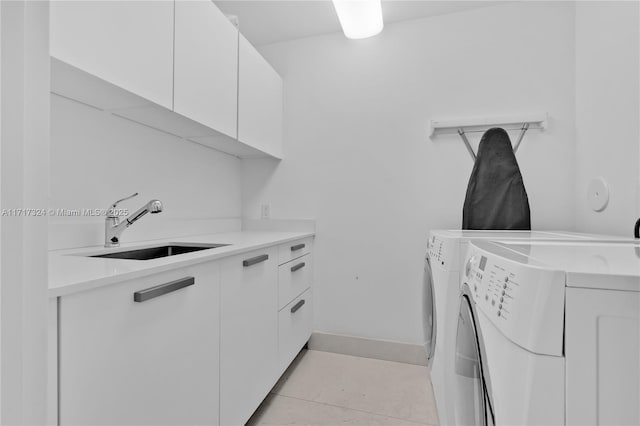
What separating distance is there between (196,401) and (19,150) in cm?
100

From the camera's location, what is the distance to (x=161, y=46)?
51.2 inches

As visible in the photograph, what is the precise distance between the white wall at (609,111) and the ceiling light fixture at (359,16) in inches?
45.4

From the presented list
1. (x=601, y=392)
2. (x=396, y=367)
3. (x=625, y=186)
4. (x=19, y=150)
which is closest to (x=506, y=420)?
(x=601, y=392)

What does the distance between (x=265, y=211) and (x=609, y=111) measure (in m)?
2.12

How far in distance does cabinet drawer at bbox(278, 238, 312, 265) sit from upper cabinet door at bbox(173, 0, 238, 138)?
70 cm

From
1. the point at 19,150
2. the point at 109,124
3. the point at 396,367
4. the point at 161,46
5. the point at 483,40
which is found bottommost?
the point at 396,367

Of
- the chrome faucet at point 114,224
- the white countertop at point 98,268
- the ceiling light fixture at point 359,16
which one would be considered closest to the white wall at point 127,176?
the chrome faucet at point 114,224

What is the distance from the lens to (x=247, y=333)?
1.43 m

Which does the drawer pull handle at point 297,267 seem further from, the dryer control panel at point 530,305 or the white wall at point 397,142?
the dryer control panel at point 530,305

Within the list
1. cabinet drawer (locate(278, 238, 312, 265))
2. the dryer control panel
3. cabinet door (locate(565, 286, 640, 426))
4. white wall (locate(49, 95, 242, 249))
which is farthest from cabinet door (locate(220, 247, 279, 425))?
cabinet door (locate(565, 286, 640, 426))

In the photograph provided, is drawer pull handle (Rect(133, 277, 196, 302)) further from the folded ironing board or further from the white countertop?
the folded ironing board

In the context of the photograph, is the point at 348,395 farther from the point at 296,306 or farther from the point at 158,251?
the point at 158,251

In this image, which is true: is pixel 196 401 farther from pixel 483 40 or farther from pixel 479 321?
pixel 483 40

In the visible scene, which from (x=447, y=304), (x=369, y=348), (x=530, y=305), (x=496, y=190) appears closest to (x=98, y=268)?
(x=530, y=305)
